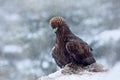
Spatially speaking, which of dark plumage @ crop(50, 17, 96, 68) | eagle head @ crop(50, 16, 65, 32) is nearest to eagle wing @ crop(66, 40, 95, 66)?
dark plumage @ crop(50, 17, 96, 68)

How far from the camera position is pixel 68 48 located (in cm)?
357

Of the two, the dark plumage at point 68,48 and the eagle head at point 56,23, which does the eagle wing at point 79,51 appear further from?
the eagle head at point 56,23

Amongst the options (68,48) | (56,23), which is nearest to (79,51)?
(68,48)

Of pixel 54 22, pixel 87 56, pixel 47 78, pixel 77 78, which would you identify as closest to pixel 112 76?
pixel 77 78

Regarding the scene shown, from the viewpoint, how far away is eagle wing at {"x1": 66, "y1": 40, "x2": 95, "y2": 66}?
11.3 feet

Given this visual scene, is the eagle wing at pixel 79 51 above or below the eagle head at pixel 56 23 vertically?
below

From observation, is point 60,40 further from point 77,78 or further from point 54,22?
point 77,78

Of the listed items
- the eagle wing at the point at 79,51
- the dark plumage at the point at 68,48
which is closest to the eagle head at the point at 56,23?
the dark plumage at the point at 68,48

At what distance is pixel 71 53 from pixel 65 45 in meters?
0.12

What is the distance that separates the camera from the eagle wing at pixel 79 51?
3439 millimetres

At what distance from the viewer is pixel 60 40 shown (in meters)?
3.68

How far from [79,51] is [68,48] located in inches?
4.9

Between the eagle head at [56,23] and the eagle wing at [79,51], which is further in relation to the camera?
the eagle head at [56,23]

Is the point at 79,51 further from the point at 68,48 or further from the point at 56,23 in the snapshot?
the point at 56,23
